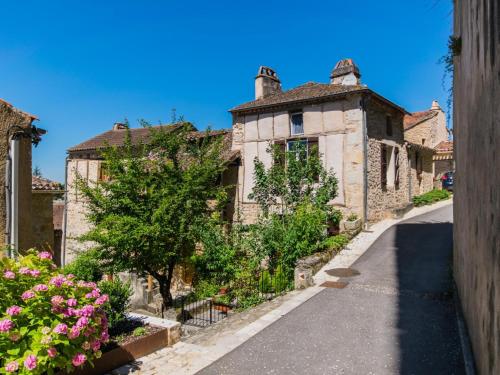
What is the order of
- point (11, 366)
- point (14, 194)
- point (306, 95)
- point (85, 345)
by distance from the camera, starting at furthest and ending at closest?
1. point (306, 95)
2. point (14, 194)
3. point (85, 345)
4. point (11, 366)

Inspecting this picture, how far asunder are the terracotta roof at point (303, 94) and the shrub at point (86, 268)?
444 inches

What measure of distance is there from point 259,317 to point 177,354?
2165 mm

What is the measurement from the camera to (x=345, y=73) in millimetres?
18312

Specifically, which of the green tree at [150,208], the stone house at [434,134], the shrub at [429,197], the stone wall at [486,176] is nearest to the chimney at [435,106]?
the stone house at [434,134]

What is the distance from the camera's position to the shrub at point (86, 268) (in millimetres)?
9634

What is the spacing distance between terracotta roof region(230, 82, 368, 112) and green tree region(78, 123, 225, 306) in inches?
250

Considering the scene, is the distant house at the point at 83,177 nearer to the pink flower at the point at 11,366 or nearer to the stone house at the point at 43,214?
the stone house at the point at 43,214

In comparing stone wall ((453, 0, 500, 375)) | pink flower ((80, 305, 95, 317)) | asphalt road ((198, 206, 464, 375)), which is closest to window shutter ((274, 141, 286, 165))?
asphalt road ((198, 206, 464, 375))

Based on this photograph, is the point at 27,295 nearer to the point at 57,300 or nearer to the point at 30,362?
the point at 57,300

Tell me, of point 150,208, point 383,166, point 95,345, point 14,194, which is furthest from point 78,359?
point 383,166

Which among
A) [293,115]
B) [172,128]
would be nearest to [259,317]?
[172,128]

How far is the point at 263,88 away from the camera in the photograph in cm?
2002

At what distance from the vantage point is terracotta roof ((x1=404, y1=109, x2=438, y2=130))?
26234 mm

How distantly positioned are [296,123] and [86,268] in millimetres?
11927
